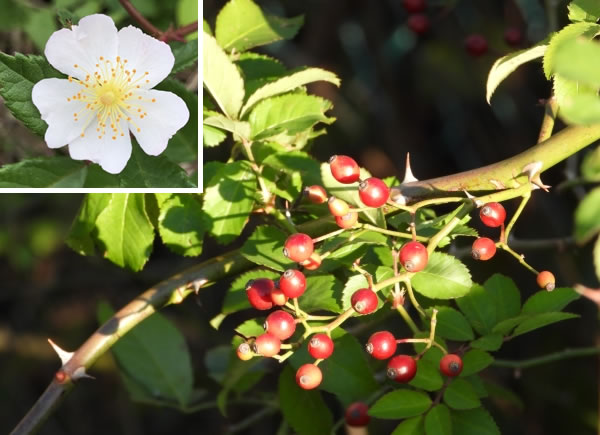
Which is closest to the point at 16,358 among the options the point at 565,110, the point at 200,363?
the point at 200,363

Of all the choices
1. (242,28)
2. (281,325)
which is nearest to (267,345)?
(281,325)

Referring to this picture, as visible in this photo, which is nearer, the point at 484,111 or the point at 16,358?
the point at 16,358

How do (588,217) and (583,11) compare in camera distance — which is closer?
(588,217)

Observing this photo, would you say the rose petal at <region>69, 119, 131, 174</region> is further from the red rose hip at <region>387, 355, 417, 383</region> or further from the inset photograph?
the red rose hip at <region>387, 355, 417, 383</region>

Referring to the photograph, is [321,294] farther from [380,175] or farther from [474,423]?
[380,175]

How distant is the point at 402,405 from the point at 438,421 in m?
0.04

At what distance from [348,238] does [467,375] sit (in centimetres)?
21

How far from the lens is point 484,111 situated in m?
2.93

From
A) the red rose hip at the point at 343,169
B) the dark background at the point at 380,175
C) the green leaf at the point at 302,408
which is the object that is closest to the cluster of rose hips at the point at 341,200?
the red rose hip at the point at 343,169

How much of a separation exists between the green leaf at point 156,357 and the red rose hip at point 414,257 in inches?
25.3

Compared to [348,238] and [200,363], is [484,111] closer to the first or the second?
[200,363]

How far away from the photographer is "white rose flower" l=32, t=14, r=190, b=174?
0.96 meters

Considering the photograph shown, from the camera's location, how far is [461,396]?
38.1 inches

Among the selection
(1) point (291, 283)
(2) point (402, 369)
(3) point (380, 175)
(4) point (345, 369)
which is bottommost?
(3) point (380, 175)
